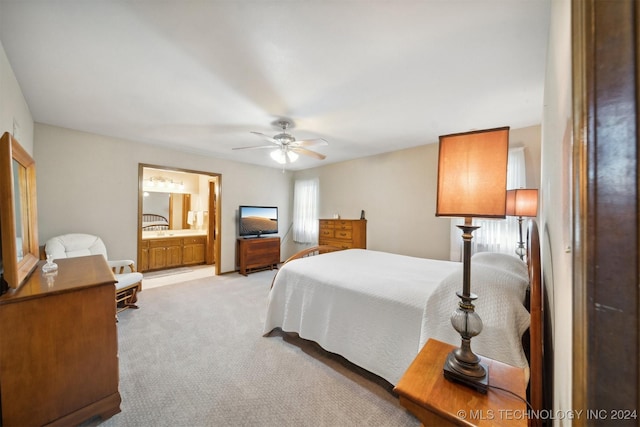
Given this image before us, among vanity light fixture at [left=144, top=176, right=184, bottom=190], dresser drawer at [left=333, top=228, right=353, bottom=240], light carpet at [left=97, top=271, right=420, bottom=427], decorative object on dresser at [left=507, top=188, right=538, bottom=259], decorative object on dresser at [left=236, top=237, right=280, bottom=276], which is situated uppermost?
vanity light fixture at [left=144, top=176, right=184, bottom=190]

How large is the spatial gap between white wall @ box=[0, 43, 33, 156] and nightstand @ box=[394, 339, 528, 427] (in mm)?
3018

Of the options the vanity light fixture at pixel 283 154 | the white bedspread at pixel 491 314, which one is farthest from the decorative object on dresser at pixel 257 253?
the white bedspread at pixel 491 314

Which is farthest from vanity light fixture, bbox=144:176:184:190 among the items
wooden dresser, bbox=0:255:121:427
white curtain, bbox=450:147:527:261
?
white curtain, bbox=450:147:527:261

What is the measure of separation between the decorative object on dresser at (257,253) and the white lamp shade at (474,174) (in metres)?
4.49

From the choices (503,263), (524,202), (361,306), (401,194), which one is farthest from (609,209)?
(401,194)

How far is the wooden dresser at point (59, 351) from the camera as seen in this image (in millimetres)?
1250

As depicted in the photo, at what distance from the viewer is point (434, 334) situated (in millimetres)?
1445

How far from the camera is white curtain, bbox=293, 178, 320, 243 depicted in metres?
5.64

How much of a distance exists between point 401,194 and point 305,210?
2444mm

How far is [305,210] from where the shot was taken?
19.2 feet

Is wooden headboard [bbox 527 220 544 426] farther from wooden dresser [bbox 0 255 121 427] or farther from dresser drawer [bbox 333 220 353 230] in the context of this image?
dresser drawer [bbox 333 220 353 230]

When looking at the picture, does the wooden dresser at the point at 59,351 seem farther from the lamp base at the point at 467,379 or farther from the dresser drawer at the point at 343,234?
the dresser drawer at the point at 343,234

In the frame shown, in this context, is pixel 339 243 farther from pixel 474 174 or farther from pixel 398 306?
pixel 474 174

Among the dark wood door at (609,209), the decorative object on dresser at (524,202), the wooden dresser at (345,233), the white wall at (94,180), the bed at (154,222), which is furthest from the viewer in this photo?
the bed at (154,222)
